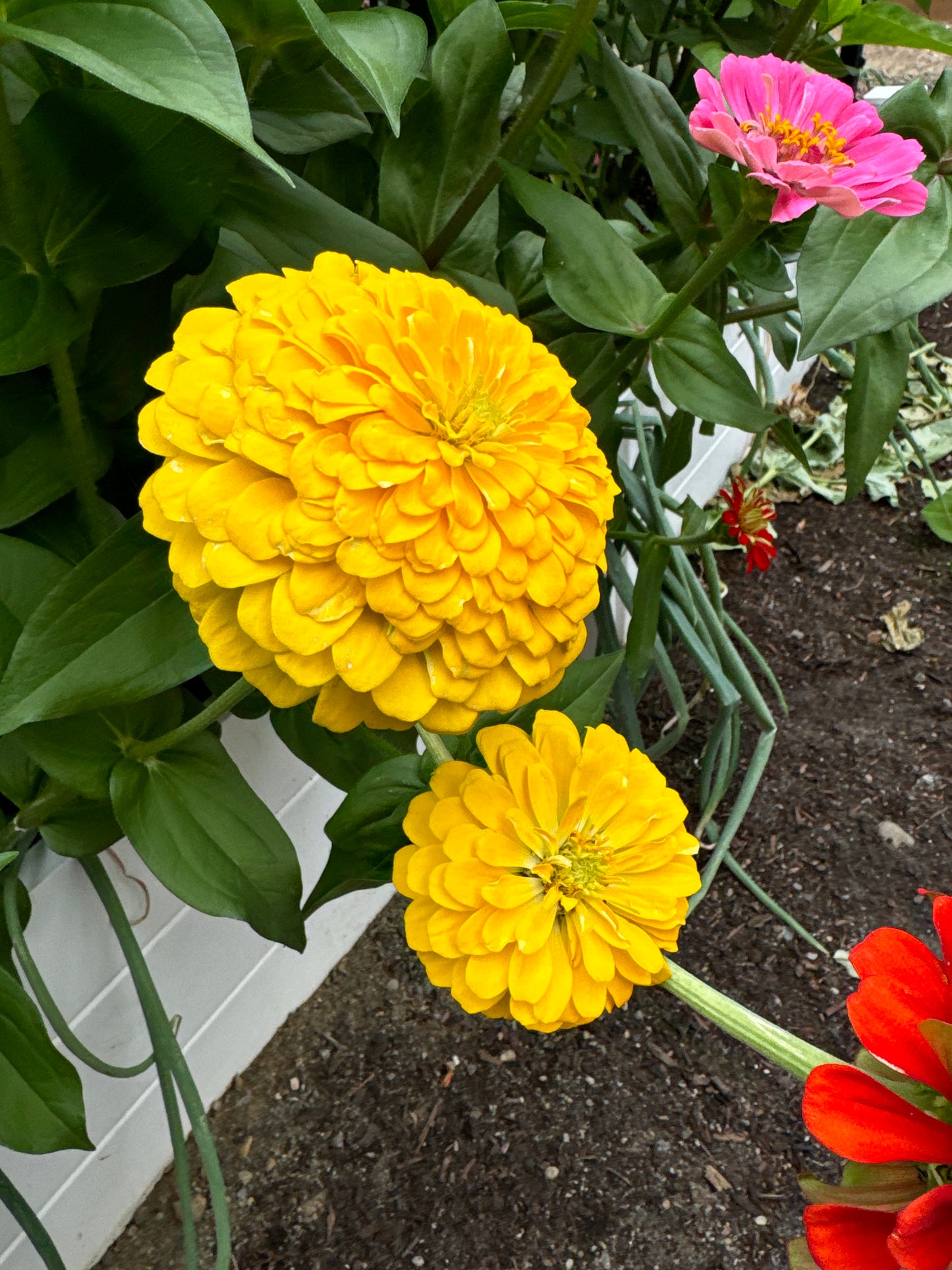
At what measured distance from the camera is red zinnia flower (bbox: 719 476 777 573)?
728 mm

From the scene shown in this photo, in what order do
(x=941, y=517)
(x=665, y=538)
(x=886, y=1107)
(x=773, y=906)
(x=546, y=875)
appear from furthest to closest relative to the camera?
1. (x=941, y=517)
2. (x=773, y=906)
3. (x=665, y=538)
4. (x=546, y=875)
5. (x=886, y=1107)

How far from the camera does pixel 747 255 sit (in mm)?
580

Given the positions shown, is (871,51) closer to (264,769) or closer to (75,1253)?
(264,769)

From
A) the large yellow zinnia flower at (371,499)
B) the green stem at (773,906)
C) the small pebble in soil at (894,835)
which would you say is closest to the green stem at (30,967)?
the large yellow zinnia flower at (371,499)

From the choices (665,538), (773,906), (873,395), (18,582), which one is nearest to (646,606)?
(665,538)

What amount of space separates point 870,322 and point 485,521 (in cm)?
26

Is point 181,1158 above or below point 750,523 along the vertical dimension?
below

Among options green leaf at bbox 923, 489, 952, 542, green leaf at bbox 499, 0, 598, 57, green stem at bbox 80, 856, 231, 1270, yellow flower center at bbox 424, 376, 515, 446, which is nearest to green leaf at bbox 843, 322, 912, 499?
green leaf at bbox 499, 0, 598, 57

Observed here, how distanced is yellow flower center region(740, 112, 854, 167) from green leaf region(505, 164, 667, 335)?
85mm

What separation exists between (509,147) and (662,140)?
145mm

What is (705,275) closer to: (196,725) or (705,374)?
(705,374)

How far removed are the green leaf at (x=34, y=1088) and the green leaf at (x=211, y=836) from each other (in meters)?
0.08

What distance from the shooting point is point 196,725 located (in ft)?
1.35

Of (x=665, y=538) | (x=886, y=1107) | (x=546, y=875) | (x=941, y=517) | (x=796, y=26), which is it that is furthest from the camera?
(x=941, y=517)
